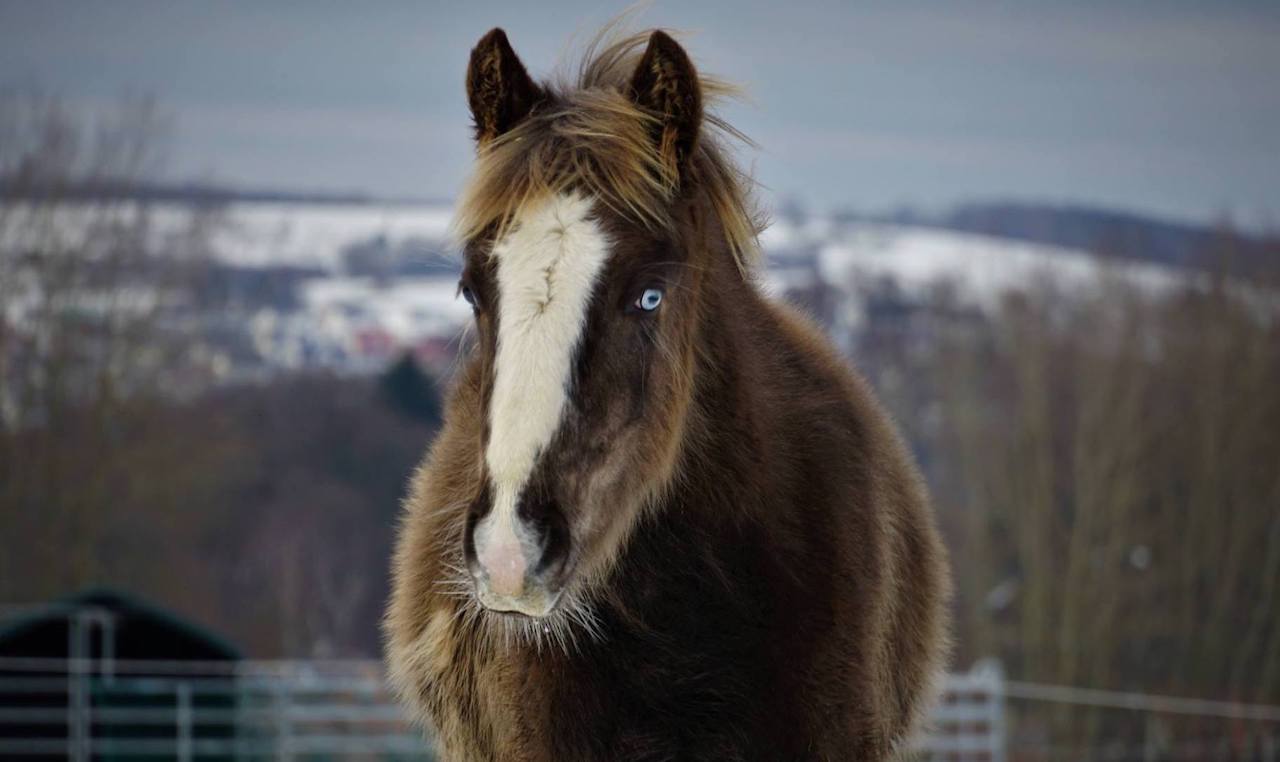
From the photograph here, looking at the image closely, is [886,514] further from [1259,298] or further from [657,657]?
[1259,298]

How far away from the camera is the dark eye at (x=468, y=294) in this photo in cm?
347

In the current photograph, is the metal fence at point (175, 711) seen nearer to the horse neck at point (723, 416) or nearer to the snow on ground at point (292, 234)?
the horse neck at point (723, 416)

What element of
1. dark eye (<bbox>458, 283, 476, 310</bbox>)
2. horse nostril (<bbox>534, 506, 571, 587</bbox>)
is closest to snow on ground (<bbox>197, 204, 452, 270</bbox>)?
dark eye (<bbox>458, 283, 476, 310</bbox>)

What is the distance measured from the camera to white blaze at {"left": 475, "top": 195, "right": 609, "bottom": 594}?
9.95 ft

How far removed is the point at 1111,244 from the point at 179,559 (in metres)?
21.9

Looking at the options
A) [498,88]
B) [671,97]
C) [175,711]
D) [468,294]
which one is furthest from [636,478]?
[175,711]

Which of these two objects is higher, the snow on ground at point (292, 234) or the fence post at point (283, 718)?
the snow on ground at point (292, 234)

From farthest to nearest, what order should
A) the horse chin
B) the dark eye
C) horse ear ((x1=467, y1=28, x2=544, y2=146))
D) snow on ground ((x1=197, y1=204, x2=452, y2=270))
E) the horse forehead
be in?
snow on ground ((x1=197, y1=204, x2=452, y2=270)), horse ear ((x1=467, y1=28, x2=544, y2=146)), the dark eye, the horse forehead, the horse chin

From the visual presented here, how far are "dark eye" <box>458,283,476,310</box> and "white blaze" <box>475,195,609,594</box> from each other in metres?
0.17

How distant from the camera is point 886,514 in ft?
13.4

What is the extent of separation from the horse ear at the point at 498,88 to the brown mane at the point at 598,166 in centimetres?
4

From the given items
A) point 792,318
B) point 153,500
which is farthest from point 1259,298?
point 792,318

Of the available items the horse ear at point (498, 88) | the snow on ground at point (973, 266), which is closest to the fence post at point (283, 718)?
the horse ear at point (498, 88)

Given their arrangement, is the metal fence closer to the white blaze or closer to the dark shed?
the dark shed
